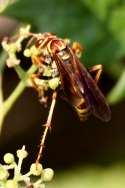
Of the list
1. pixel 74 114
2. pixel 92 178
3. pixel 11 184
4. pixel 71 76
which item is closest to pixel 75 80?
pixel 71 76

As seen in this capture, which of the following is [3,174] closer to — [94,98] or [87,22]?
[94,98]

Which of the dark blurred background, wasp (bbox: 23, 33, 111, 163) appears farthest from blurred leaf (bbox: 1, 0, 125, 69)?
wasp (bbox: 23, 33, 111, 163)

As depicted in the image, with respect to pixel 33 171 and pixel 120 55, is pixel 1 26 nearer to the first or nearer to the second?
pixel 120 55

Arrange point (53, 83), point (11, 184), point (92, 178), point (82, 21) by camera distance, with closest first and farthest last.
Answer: point (11, 184) < point (53, 83) < point (82, 21) < point (92, 178)

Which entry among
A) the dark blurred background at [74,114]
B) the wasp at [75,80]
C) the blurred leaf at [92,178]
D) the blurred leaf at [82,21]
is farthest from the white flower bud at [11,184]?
the blurred leaf at [92,178]

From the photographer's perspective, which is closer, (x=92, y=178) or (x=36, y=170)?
(x=36, y=170)

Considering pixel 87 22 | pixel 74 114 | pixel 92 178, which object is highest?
pixel 87 22

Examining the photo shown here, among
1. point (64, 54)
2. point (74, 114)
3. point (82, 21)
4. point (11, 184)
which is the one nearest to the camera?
point (11, 184)
